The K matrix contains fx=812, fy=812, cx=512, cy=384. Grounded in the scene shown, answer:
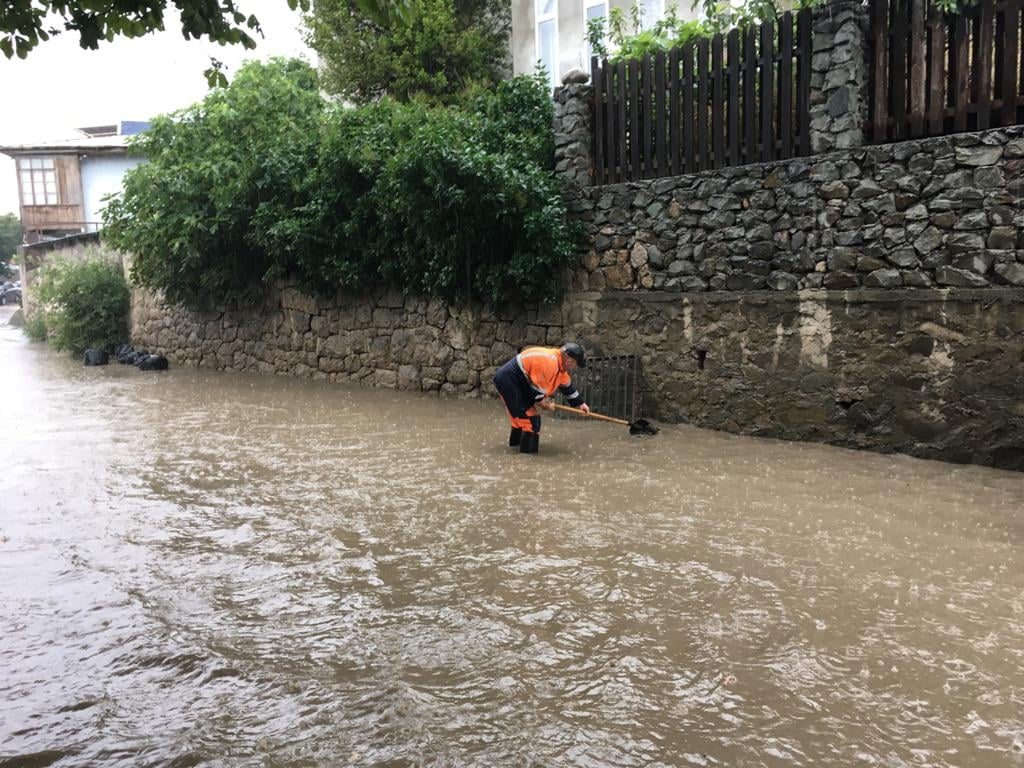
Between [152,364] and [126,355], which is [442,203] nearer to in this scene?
[152,364]

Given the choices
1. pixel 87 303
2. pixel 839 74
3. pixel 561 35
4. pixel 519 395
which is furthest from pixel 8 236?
pixel 839 74

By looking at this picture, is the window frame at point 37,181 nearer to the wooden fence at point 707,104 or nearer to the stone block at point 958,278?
the wooden fence at point 707,104

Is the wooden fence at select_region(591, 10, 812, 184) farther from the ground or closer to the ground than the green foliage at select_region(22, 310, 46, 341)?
farther from the ground

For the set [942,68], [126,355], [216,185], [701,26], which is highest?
[701,26]

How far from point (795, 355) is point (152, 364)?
13886 mm

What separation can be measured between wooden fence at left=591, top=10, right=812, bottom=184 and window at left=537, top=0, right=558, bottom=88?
641 centimetres

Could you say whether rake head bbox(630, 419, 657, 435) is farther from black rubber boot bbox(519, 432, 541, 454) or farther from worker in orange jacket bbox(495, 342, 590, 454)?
black rubber boot bbox(519, 432, 541, 454)

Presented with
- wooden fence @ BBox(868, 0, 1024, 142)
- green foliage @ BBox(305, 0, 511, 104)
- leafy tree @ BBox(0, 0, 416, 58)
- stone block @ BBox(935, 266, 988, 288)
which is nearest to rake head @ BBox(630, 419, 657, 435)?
stone block @ BBox(935, 266, 988, 288)

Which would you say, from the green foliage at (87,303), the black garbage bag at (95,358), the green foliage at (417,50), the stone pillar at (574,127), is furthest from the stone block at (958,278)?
the green foliage at (87,303)

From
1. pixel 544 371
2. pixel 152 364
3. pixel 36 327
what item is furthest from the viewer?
pixel 36 327

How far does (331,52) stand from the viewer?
16609 millimetres

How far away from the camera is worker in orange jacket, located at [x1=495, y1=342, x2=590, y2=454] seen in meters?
7.82

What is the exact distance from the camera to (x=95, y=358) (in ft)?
60.2

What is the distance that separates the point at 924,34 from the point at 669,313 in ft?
11.4
